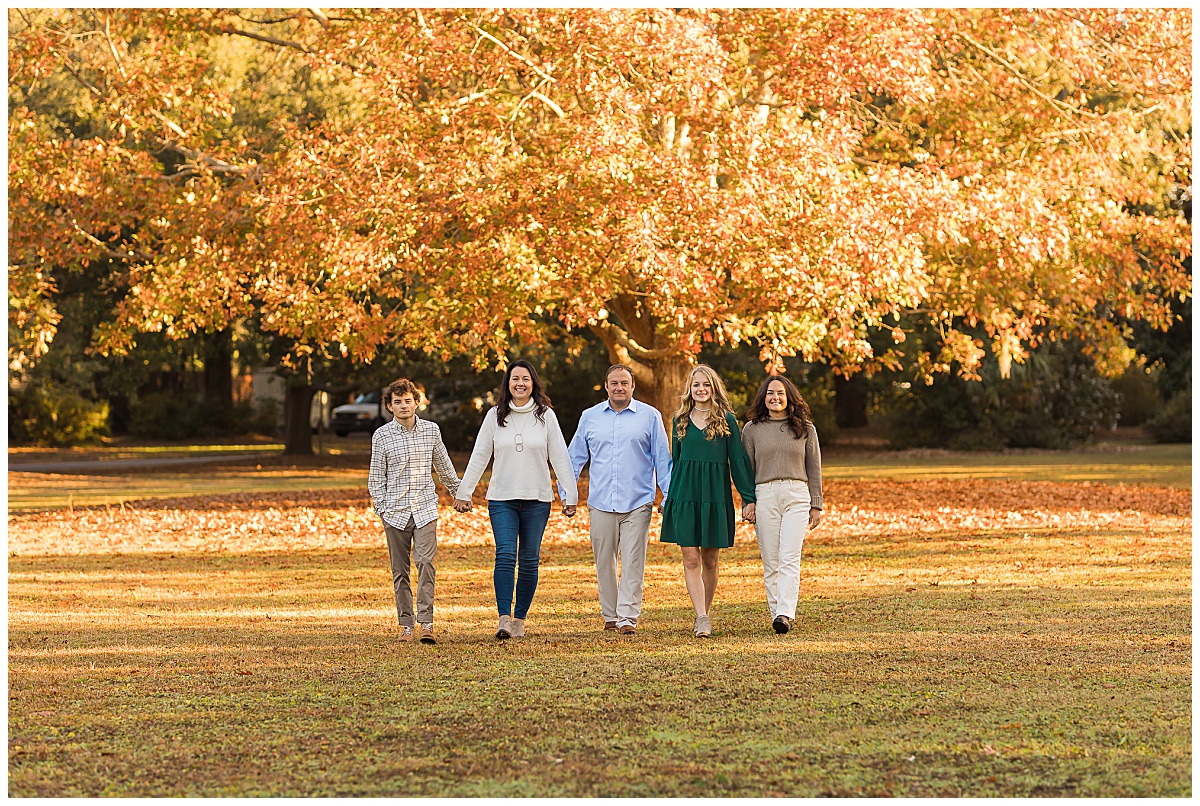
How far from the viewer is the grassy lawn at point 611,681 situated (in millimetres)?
5852

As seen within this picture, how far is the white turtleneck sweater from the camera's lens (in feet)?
30.3

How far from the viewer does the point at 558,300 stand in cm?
1733

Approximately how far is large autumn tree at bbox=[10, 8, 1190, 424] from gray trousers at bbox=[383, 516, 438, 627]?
20.5 feet

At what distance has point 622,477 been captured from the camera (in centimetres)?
941

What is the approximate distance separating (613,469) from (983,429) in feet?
94.5

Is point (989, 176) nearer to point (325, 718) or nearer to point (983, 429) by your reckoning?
point (325, 718)

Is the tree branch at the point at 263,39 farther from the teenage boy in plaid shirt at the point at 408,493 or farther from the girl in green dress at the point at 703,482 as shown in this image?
the girl in green dress at the point at 703,482

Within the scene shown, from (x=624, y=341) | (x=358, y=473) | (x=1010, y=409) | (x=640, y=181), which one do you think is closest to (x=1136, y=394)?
(x=1010, y=409)

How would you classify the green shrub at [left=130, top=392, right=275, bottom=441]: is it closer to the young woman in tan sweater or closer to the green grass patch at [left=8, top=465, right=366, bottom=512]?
the green grass patch at [left=8, top=465, right=366, bottom=512]

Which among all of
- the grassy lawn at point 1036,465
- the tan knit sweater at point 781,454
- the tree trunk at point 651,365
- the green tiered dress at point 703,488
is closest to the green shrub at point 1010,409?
the grassy lawn at point 1036,465

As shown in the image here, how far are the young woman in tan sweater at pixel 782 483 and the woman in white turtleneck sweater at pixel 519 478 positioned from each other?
4.29ft

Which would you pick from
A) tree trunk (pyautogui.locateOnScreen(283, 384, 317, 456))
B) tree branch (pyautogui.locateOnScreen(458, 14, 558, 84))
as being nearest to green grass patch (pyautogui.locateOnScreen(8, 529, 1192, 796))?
tree branch (pyautogui.locateOnScreen(458, 14, 558, 84))

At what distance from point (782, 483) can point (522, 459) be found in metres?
1.77

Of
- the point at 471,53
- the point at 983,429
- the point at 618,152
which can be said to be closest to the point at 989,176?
the point at 618,152
